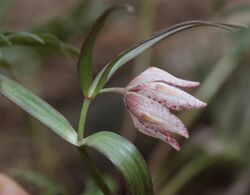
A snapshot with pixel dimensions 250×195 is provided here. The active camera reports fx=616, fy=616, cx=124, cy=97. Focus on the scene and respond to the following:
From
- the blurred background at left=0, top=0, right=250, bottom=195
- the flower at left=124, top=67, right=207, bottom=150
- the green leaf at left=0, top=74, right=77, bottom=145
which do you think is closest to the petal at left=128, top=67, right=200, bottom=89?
the flower at left=124, top=67, right=207, bottom=150

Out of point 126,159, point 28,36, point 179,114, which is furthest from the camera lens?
point 179,114

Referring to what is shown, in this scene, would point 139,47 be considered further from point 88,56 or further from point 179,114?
point 179,114

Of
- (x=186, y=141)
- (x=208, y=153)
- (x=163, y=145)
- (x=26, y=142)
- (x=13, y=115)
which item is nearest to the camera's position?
(x=208, y=153)

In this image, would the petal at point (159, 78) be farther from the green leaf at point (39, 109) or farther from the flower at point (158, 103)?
the green leaf at point (39, 109)

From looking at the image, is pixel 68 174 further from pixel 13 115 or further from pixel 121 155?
pixel 121 155

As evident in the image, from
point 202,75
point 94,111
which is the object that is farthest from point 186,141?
point 94,111

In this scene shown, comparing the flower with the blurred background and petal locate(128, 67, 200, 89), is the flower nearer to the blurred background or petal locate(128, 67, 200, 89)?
petal locate(128, 67, 200, 89)

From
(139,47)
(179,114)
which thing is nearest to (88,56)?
(139,47)
